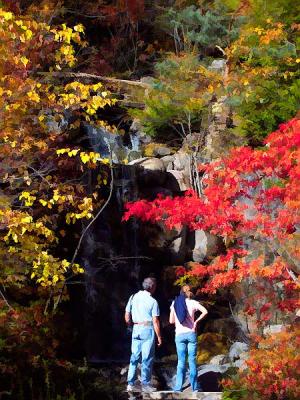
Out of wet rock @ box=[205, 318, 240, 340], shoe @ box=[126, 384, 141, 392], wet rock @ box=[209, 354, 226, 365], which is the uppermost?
wet rock @ box=[205, 318, 240, 340]

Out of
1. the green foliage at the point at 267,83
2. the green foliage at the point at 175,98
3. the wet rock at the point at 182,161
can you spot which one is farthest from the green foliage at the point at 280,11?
the wet rock at the point at 182,161

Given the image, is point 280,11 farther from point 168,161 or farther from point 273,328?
point 273,328

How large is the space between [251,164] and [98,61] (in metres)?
11.5

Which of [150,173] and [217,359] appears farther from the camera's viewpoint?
[150,173]

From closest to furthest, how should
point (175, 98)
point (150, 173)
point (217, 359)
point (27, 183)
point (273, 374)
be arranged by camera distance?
point (273, 374)
point (27, 183)
point (217, 359)
point (150, 173)
point (175, 98)

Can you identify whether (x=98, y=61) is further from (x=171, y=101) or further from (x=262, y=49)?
(x=262, y=49)

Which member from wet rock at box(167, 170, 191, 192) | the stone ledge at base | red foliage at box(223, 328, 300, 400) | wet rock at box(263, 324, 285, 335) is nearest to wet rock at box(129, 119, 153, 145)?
wet rock at box(167, 170, 191, 192)

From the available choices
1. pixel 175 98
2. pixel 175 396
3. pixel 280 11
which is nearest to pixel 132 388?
pixel 175 396

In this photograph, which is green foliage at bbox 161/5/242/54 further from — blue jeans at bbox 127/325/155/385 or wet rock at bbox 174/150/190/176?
blue jeans at bbox 127/325/155/385

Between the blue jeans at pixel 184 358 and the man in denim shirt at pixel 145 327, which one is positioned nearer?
the man in denim shirt at pixel 145 327

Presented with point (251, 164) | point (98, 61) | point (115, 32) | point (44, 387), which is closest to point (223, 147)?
point (251, 164)

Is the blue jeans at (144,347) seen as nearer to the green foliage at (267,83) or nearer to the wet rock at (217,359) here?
the wet rock at (217,359)

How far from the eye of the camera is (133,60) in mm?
21938

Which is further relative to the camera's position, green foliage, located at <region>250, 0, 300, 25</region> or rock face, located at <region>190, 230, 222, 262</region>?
green foliage, located at <region>250, 0, 300, 25</region>
